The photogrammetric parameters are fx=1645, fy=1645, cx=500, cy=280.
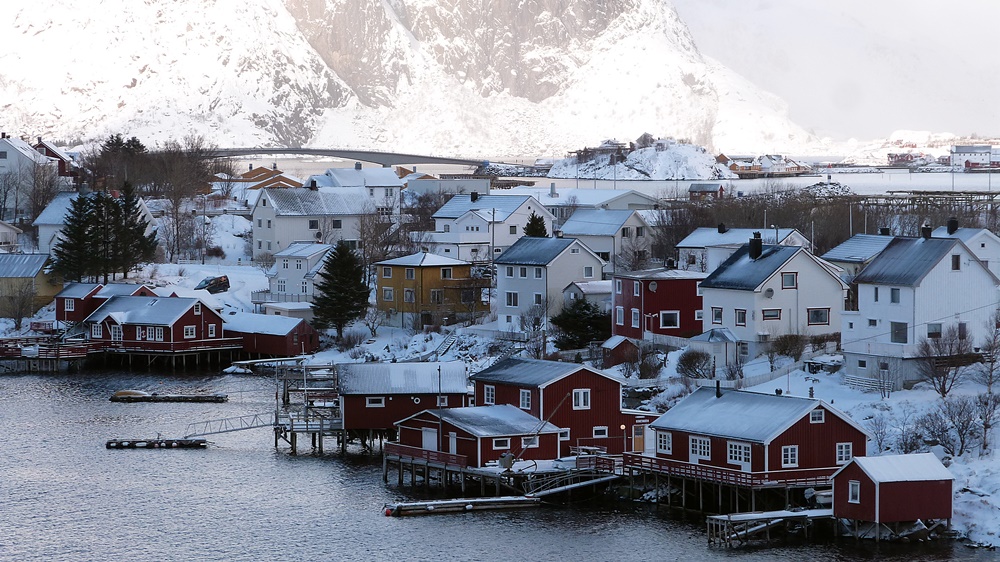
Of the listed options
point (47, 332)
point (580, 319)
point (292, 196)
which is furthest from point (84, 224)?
point (580, 319)

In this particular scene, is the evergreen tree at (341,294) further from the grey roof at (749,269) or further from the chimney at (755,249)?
the chimney at (755,249)

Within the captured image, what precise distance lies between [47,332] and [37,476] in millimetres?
28652

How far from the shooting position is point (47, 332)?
6869 cm

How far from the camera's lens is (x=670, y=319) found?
184ft

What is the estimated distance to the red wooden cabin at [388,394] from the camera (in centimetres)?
4450

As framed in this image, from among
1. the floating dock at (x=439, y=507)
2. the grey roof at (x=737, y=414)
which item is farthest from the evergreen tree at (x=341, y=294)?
the floating dock at (x=439, y=507)

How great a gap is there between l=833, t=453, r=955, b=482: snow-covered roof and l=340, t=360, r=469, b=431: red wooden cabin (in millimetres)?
13751

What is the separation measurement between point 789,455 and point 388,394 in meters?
12.6

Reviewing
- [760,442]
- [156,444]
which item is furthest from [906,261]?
[156,444]

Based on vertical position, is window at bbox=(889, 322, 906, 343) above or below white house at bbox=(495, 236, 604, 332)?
below

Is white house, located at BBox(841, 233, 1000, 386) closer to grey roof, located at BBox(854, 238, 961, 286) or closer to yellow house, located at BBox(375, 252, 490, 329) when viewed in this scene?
grey roof, located at BBox(854, 238, 961, 286)

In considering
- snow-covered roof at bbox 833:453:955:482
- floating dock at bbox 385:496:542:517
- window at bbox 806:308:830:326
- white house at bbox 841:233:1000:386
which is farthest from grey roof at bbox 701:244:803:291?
snow-covered roof at bbox 833:453:955:482

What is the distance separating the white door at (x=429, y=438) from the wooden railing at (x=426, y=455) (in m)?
0.32

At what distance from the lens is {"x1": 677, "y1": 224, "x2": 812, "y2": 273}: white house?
6500cm
